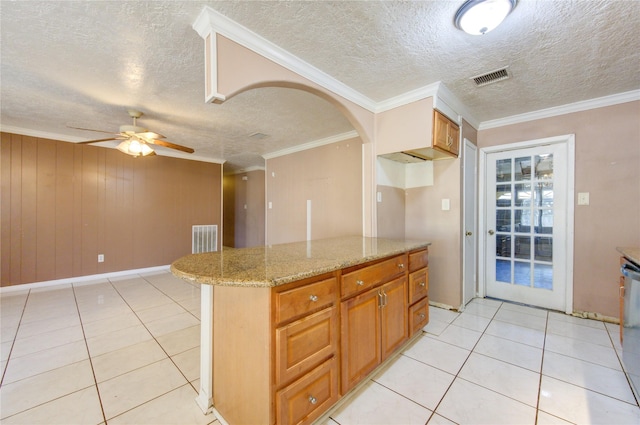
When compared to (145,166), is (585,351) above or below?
below

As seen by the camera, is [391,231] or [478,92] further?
[391,231]

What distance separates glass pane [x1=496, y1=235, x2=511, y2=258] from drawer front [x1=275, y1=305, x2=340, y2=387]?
110 inches

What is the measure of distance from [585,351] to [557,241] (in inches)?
48.2

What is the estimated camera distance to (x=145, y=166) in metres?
4.81

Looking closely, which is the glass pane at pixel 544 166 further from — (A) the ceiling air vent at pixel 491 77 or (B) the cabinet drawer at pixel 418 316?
(B) the cabinet drawer at pixel 418 316

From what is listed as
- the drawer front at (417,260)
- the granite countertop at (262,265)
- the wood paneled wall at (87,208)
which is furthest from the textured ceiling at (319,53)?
the drawer front at (417,260)

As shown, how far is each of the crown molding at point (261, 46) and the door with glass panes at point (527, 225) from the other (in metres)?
2.26

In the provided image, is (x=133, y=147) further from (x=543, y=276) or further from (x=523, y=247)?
(x=543, y=276)

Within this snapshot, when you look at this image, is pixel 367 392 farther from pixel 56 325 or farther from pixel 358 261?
pixel 56 325

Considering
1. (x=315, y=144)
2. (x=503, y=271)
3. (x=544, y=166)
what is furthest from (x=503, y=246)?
(x=315, y=144)

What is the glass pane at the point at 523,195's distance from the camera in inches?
119

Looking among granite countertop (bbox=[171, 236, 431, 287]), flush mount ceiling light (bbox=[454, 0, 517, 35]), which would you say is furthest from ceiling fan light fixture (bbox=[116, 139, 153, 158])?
flush mount ceiling light (bbox=[454, 0, 517, 35])

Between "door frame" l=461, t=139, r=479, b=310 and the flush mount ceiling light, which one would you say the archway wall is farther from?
"door frame" l=461, t=139, r=479, b=310

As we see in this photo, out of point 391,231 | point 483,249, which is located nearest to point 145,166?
point 391,231
